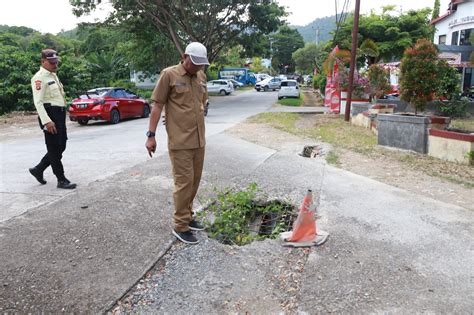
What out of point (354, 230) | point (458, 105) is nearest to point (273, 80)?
point (458, 105)

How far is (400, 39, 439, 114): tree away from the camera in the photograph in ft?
31.0

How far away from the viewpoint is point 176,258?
12.4 feet

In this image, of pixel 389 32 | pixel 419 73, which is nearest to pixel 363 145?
pixel 419 73

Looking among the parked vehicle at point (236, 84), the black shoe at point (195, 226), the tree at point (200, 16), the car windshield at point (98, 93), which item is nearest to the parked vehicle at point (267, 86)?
the parked vehicle at point (236, 84)

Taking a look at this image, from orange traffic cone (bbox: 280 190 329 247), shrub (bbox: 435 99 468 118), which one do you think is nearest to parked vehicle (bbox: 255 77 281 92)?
shrub (bbox: 435 99 468 118)

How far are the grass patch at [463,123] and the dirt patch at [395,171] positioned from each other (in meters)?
4.84

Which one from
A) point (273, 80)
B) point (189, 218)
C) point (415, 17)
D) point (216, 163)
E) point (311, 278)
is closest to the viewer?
point (311, 278)

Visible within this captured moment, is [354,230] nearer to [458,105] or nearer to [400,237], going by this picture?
[400,237]

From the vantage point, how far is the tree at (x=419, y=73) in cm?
945

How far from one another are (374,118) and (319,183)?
709 cm

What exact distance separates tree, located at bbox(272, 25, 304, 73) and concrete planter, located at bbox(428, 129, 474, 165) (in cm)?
8426

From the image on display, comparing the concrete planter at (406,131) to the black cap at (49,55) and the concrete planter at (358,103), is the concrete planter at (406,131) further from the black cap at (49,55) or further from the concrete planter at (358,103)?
the black cap at (49,55)

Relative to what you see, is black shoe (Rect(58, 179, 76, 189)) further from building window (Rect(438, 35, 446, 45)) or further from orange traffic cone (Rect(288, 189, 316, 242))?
building window (Rect(438, 35, 446, 45))

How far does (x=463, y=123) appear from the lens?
13.5 m
